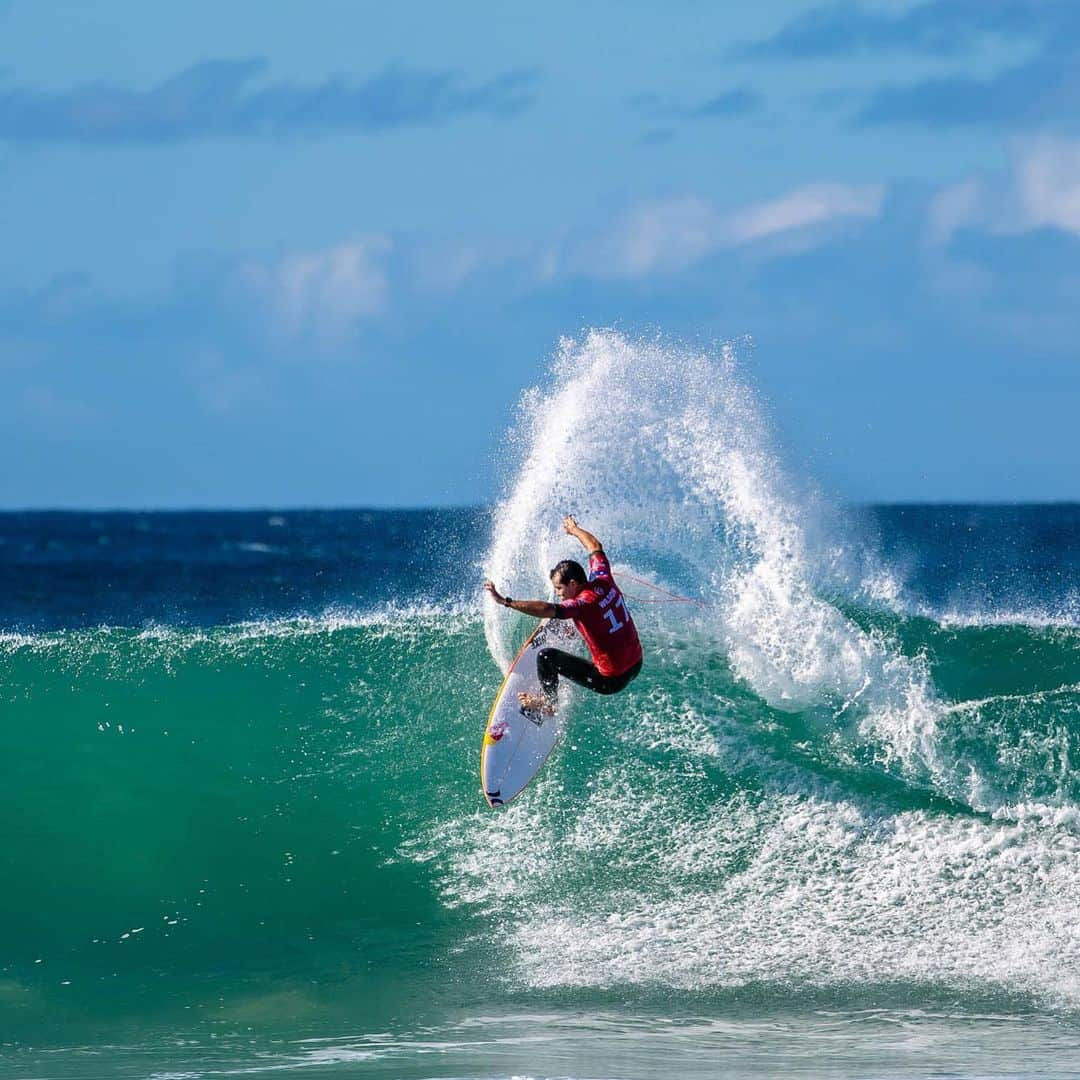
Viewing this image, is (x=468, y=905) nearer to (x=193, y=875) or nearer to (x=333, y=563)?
(x=193, y=875)

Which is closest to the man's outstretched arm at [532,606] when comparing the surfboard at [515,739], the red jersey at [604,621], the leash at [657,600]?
the red jersey at [604,621]

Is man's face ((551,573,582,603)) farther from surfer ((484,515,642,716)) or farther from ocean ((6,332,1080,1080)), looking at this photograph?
ocean ((6,332,1080,1080))

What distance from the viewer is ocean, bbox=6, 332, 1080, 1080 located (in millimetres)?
8305

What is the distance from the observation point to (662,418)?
12391mm

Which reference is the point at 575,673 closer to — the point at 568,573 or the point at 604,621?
the point at 604,621

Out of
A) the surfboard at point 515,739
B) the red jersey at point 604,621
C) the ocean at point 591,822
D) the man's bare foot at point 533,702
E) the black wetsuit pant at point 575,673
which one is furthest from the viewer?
the man's bare foot at point 533,702

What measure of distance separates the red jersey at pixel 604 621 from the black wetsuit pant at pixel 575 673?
0.06 metres

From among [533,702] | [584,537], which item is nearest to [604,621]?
[584,537]

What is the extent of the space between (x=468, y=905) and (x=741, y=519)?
12.7ft

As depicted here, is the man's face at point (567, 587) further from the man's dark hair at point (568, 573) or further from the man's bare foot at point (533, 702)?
the man's bare foot at point (533, 702)

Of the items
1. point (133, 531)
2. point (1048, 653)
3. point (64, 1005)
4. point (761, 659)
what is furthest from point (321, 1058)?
point (133, 531)

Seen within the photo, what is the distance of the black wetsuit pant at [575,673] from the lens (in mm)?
9930

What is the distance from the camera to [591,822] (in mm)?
10508

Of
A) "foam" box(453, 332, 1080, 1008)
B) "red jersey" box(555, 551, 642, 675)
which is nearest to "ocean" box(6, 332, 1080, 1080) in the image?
"foam" box(453, 332, 1080, 1008)
